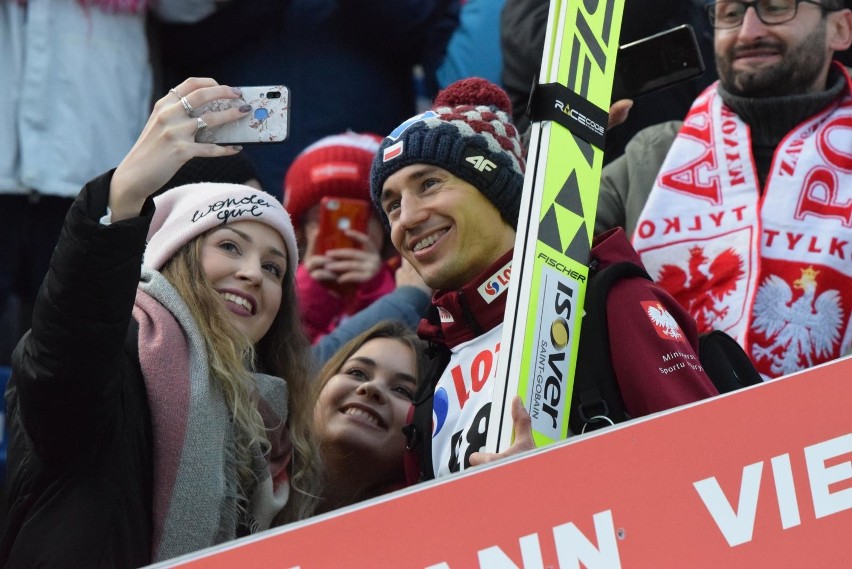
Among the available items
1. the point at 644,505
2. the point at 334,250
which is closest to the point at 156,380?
the point at 644,505

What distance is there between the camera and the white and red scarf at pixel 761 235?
11.9 feet

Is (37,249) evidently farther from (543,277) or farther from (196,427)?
(543,277)

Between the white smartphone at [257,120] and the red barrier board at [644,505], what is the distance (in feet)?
3.56

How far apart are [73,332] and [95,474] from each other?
12.0 inches

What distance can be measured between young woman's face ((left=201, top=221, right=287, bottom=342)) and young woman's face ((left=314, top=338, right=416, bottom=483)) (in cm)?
54

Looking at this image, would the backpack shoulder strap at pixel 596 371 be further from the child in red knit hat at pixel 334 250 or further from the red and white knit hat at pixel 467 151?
the child in red knit hat at pixel 334 250

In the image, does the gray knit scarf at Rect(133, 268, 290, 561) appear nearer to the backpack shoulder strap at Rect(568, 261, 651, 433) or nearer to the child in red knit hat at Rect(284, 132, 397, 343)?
the backpack shoulder strap at Rect(568, 261, 651, 433)

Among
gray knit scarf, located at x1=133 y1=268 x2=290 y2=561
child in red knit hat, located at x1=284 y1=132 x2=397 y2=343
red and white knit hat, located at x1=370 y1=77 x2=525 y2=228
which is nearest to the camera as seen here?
gray knit scarf, located at x1=133 y1=268 x2=290 y2=561

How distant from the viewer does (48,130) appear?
14.8 ft

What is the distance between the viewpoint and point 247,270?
125 inches

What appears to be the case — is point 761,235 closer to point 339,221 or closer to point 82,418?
point 339,221

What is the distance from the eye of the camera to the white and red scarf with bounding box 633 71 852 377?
3.64 metres

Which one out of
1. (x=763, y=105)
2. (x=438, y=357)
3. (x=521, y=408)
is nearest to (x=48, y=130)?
(x=438, y=357)

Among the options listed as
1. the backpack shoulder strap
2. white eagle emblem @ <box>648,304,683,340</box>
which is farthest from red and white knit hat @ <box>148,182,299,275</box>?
white eagle emblem @ <box>648,304,683,340</box>
